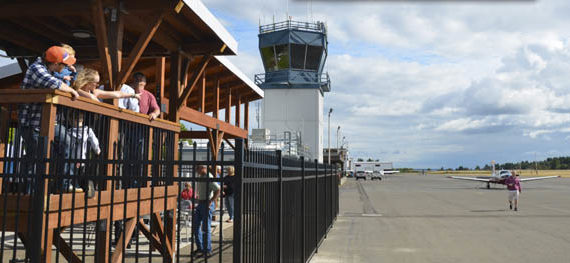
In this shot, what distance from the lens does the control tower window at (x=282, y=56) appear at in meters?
48.6

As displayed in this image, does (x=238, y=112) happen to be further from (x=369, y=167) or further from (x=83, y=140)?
(x=369, y=167)

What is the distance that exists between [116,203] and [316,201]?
5.18 m

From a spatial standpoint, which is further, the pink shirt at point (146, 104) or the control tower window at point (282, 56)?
the control tower window at point (282, 56)

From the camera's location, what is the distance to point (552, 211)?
2066 cm

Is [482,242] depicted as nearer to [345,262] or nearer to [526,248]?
[526,248]

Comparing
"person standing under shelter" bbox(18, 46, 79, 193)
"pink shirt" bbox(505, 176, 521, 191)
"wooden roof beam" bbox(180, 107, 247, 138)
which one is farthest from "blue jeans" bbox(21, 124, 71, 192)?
"pink shirt" bbox(505, 176, 521, 191)

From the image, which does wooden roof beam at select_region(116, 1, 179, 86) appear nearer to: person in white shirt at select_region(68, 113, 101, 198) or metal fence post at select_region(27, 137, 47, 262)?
person in white shirt at select_region(68, 113, 101, 198)

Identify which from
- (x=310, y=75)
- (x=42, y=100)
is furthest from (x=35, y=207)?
(x=310, y=75)

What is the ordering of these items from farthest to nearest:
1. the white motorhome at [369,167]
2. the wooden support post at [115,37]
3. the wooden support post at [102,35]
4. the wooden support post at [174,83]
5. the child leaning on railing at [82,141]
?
the white motorhome at [369,167] < the wooden support post at [174,83] < the wooden support post at [115,37] < the wooden support post at [102,35] < the child leaning on railing at [82,141]

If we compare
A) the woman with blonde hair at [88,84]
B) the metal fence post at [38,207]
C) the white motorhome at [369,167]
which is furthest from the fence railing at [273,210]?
the white motorhome at [369,167]

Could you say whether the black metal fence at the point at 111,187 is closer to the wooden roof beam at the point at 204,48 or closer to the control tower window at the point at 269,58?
the wooden roof beam at the point at 204,48

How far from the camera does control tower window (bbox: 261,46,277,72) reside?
49594 millimetres

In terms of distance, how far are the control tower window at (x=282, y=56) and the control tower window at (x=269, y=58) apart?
1.47 feet

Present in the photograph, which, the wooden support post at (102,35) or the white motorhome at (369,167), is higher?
the wooden support post at (102,35)
